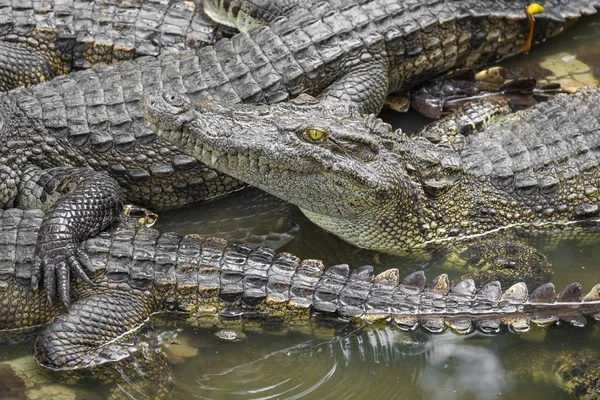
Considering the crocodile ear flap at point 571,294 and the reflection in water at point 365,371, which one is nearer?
the reflection in water at point 365,371

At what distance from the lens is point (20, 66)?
524cm

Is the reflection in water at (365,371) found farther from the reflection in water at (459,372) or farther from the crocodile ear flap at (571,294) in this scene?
the crocodile ear flap at (571,294)

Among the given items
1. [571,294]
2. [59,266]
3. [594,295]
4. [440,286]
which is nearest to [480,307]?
[440,286]

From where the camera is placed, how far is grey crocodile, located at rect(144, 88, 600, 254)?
4.03 meters

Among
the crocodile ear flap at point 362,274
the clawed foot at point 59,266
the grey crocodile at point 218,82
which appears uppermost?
the grey crocodile at point 218,82

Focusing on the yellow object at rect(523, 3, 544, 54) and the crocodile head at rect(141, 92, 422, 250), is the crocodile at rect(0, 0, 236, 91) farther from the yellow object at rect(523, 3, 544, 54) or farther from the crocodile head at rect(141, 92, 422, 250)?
the yellow object at rect(523, 3, 544, 54)

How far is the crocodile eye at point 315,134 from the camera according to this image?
13.2ft

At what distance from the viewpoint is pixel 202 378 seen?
12.5ft

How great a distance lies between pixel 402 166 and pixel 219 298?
1.05m

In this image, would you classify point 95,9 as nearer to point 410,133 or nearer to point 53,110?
point 53,110

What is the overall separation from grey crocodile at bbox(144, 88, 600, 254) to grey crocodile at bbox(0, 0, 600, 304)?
0.66 metres

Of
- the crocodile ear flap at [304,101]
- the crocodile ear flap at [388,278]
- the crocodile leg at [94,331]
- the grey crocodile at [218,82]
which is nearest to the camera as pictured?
the crocodile leg at [94,331]

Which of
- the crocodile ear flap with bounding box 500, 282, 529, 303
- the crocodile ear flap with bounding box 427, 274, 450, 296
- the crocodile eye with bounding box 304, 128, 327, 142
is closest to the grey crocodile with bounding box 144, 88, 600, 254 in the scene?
the crocodile eye with bounding box 304, 128, 327, 142

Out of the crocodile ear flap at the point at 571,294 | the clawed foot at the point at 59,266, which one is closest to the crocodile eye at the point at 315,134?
the clawed foot at the point at 59,266
